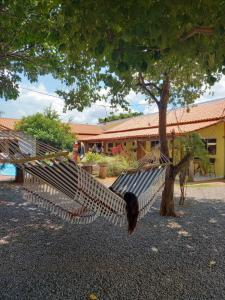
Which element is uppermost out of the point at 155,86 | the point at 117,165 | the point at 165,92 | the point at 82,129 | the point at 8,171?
the point at 82,129

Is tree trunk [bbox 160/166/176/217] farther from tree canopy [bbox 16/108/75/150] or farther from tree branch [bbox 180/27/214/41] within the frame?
tree canopy [bbox 16/108/75/150]

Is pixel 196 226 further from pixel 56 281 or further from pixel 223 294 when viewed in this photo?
pixel 56 281

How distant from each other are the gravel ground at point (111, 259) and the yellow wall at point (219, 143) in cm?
877

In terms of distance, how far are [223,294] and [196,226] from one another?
275cm

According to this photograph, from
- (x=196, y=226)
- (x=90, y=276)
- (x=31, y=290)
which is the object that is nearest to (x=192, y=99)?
(x=196, y=226)

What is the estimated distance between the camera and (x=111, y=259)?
396cm

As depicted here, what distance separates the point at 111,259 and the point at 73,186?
106cm

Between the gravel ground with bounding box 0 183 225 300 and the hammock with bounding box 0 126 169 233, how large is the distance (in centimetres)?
50

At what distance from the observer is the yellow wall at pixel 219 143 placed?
14867 millimetres

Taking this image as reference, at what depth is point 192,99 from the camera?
833 cm

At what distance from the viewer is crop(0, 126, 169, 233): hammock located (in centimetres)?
355

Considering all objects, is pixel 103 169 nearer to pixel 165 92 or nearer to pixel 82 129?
pixel 165 92

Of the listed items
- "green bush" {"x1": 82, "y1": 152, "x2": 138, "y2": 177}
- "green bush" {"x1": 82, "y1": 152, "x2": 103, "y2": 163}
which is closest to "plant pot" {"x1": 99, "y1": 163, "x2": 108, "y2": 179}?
"green bush" {"x1": 82, "y1": 152, "x2": 138, "y2": 177}

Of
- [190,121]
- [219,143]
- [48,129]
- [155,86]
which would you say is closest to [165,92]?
[155,86]
